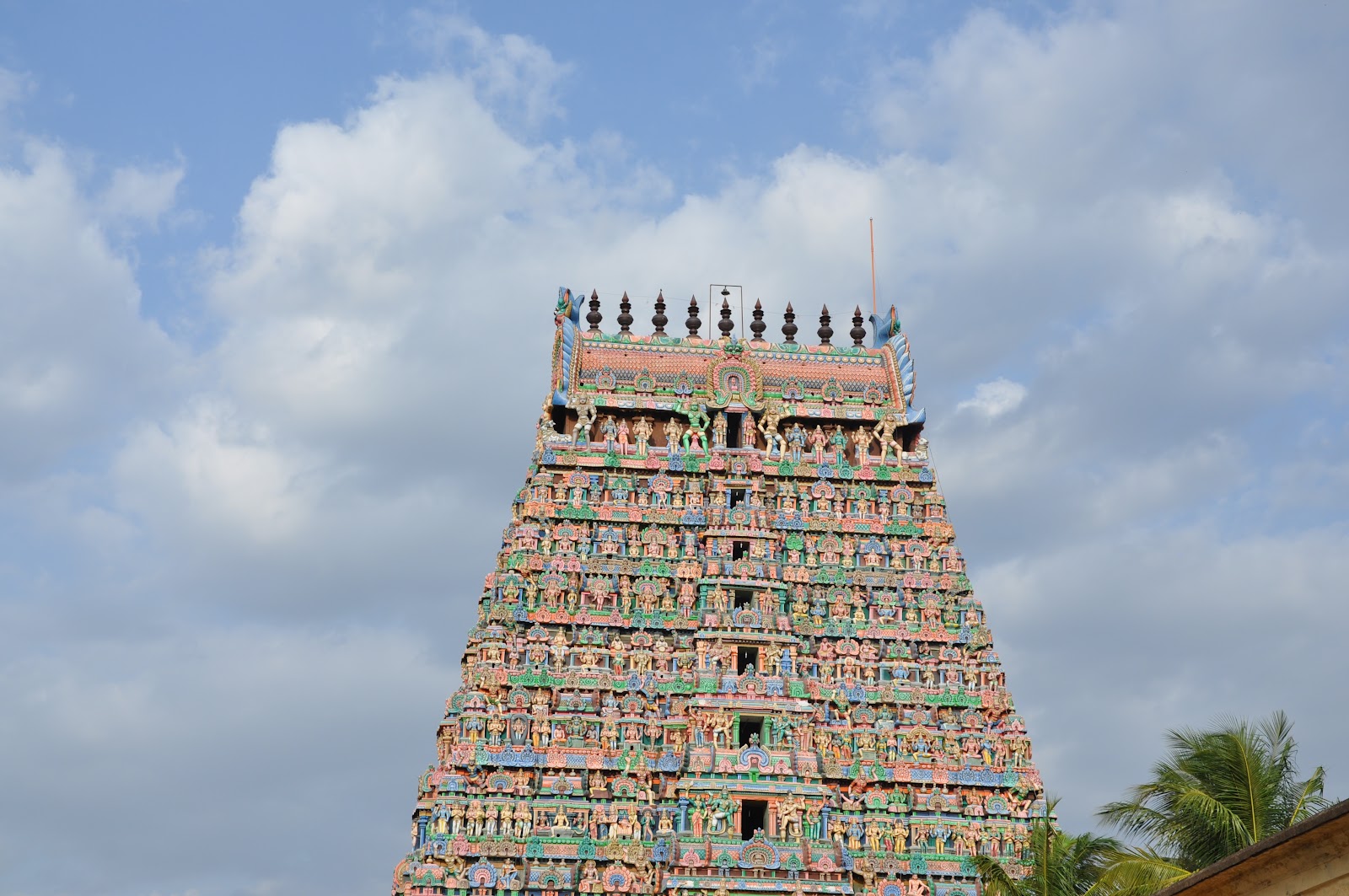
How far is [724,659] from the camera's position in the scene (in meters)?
46.4

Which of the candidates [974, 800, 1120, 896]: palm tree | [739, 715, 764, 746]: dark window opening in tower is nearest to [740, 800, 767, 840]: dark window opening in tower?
[739, 715, 764, 746]: dark window opening in tower

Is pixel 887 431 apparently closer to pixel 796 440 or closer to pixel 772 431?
pixel 796 440

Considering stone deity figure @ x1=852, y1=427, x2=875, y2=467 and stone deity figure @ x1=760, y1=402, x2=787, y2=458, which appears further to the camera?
stone deity figure @ x1=760, y1=402, x2=787, y2=458

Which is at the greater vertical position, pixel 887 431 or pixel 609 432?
pixel 887 431

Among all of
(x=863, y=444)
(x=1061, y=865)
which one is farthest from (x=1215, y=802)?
(x=863, y=444)

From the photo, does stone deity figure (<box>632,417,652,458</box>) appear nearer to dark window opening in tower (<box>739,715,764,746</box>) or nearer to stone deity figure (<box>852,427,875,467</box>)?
stone deity figure (<box>852,427,875,467</box>)

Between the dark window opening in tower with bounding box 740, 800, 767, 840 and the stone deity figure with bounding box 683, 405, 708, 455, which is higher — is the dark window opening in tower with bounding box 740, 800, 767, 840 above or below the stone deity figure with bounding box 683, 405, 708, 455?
below

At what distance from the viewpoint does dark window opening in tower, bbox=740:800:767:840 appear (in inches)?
1758

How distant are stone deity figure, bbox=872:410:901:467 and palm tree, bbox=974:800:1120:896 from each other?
18576 mm

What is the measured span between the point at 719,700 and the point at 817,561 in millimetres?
6265

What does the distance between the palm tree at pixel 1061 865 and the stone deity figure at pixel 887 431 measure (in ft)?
60.9

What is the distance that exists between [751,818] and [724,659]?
4.23m

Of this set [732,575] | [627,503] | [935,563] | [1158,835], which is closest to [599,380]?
[627,503]

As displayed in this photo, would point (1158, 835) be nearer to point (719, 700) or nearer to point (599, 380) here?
point (719, 700)
